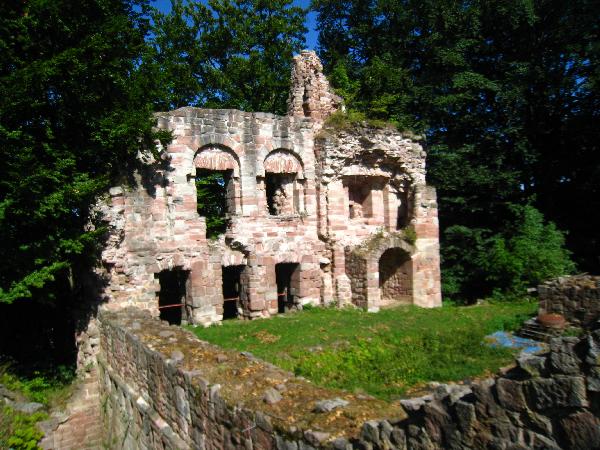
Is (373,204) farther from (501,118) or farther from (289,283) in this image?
(501,118)

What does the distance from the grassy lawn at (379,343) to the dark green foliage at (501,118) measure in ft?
16.9

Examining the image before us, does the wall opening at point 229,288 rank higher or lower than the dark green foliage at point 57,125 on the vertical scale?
lower

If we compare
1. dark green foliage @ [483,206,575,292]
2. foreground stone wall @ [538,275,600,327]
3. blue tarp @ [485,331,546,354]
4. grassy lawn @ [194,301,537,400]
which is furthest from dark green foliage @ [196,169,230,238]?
foreground stone wall @ [538,275,600,327]

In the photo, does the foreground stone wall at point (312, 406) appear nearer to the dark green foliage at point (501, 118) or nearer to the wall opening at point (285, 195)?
the wall opening at point (285, 195)

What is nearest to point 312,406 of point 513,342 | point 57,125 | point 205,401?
point 205,401

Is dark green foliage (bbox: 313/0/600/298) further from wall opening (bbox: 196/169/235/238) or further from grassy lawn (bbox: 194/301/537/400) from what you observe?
wall opening (bbox: 196/169/235/238)

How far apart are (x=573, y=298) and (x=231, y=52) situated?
20945mm

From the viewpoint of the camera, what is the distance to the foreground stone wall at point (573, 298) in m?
12.7

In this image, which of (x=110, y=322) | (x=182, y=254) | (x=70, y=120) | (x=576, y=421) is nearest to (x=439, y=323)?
(x=182, y=254)

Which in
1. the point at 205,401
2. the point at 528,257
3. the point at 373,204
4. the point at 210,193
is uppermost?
the point at 210,193

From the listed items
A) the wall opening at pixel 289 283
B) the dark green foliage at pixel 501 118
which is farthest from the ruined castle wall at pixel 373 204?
the dark green foliage at pixel 501 118

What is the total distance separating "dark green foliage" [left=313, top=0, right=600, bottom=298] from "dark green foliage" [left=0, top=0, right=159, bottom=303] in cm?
1209

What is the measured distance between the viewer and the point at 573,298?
1308cm

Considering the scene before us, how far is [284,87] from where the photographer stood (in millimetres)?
26828
